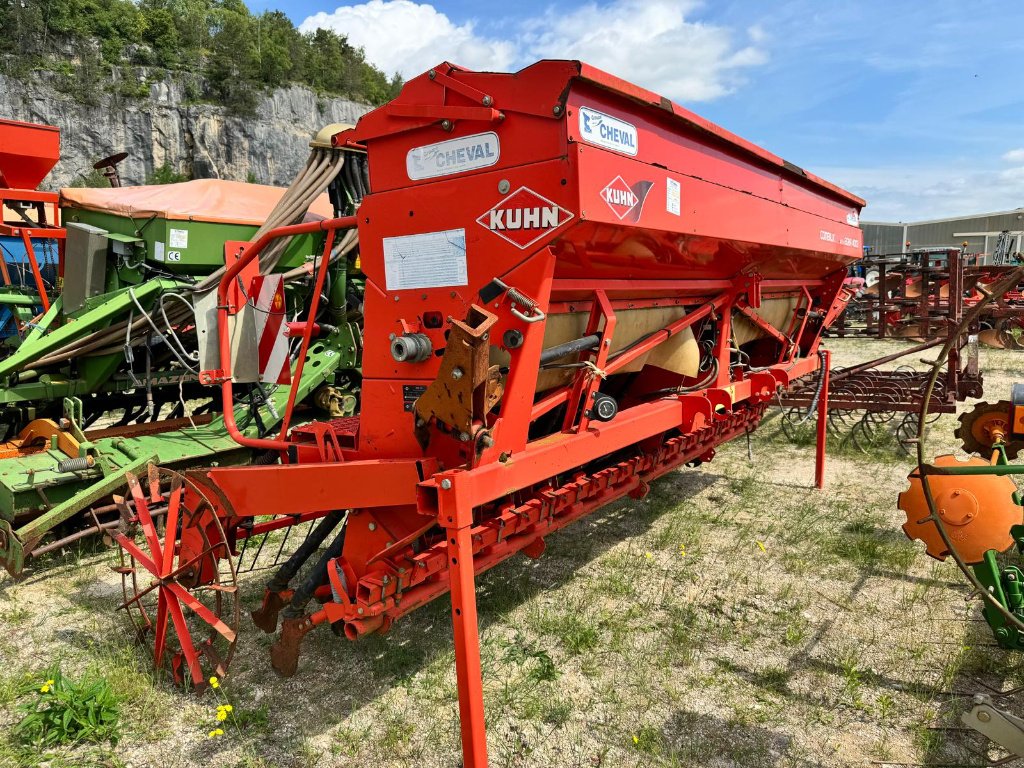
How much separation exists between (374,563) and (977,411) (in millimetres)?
3654

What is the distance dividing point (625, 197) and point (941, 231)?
46.1 meters

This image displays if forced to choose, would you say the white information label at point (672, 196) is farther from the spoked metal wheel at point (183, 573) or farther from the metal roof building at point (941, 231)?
the metal roof building at point (941, 231)

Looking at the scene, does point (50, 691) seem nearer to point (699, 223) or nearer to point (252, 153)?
point (699, 223)

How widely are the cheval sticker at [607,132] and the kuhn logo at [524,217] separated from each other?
25 cm

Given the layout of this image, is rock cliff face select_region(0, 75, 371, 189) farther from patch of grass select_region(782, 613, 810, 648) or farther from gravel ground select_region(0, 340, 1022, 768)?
patch of grass select_region(782, 613, 810, 648)

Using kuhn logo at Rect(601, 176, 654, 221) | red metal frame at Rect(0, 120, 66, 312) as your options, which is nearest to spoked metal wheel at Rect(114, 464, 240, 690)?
kuhn logo at Rect(601, 176, 654, 221)

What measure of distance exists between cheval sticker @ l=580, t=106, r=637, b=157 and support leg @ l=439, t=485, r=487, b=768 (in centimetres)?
126

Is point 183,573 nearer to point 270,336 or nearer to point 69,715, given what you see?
point 69,715

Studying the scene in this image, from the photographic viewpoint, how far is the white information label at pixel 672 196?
263 cm

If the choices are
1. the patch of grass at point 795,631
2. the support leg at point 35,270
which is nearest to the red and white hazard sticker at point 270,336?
the support leg at point 35,270

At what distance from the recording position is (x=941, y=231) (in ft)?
131

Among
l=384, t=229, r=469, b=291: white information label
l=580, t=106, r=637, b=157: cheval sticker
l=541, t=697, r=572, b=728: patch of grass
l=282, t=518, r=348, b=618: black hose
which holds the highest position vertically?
l=580, t=106, r=637, b=157: cheval sticker

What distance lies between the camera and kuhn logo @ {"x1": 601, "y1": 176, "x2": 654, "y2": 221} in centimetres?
225

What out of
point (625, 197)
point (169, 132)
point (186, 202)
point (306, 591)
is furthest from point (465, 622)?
point (169, 132)
